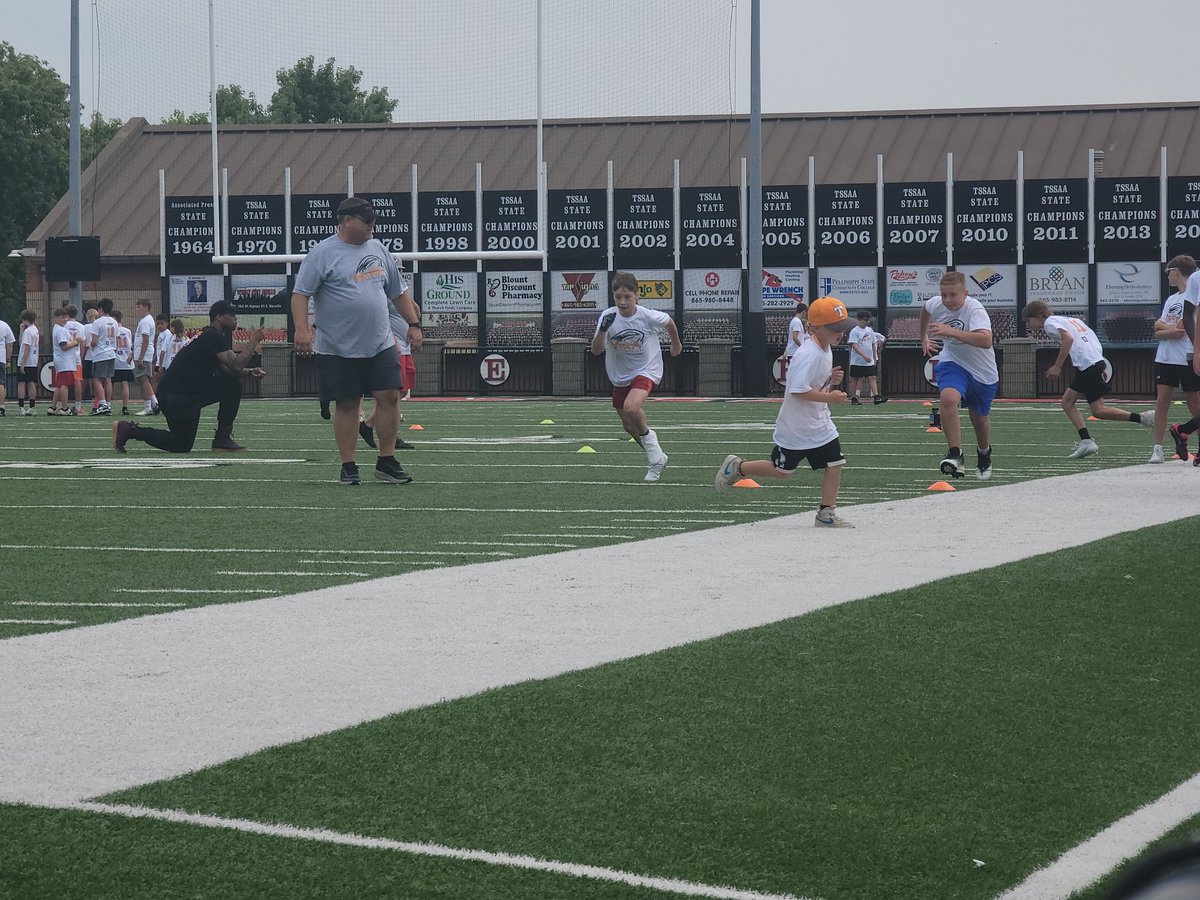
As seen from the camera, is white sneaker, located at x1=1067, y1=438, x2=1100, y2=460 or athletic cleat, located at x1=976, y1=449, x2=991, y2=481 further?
white sneaker, located at x1=1067, y1=438, x2=1100, y2=460

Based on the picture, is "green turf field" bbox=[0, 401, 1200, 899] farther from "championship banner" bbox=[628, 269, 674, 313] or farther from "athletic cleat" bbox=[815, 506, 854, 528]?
"championship banner" bbox=[628, 269, 674, 313]

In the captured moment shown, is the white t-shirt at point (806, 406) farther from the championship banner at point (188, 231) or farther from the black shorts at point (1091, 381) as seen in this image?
the championship banner at point (188, 231)

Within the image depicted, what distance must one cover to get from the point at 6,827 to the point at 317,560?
465cm

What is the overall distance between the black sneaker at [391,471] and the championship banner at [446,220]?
30.0 meters

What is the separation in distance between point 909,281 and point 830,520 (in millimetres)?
32981

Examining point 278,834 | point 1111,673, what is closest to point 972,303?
point 1111,673

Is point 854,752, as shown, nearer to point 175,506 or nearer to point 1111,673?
point 1111,673

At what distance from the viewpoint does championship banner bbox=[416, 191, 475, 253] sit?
141 ft

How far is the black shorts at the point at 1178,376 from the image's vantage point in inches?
615

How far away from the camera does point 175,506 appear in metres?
11.3

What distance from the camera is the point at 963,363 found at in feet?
48.2

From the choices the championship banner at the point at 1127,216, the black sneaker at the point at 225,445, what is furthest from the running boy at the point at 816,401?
the championship banner at the point at 1127,216

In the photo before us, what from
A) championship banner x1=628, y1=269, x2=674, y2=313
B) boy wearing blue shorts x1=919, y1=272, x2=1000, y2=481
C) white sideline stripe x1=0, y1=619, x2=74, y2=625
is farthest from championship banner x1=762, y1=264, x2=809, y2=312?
white sideline stripe x1=0, y1=619, x2=74, y2=625

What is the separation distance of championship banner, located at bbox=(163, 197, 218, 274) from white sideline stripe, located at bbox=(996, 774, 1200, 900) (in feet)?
138
